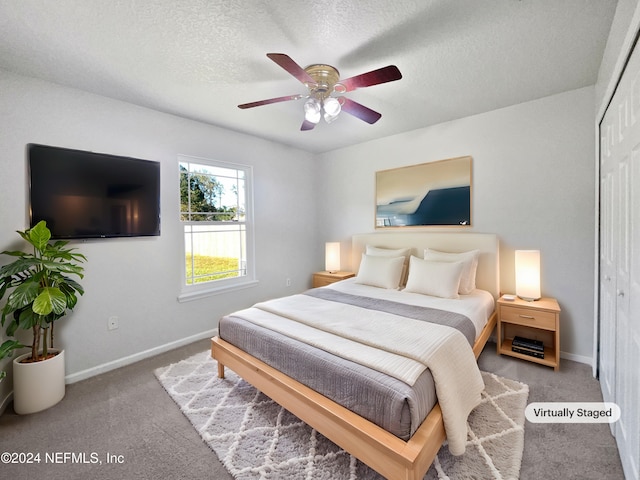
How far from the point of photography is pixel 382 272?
330cm

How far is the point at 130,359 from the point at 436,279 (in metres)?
3.23

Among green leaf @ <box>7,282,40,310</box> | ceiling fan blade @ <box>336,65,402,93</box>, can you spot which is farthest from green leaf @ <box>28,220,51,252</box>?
ceiling fan blade @ <box>336,65,402,93</box>

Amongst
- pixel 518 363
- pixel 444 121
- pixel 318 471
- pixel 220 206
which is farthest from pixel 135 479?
pixel 444 121

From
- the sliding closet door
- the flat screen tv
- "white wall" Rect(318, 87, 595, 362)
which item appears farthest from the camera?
"white wall" Rect(318, 87, 595, 362)

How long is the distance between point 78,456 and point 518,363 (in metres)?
3.51

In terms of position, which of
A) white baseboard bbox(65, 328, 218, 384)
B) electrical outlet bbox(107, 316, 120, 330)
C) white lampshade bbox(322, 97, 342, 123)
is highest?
white lampshade bbox(322, 97, 342, 123)

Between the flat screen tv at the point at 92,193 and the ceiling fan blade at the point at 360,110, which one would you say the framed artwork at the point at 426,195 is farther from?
the flat screen tv at the point at 92,193

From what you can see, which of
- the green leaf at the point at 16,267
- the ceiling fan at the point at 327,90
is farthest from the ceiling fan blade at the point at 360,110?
the green leaf at the point at 16,267

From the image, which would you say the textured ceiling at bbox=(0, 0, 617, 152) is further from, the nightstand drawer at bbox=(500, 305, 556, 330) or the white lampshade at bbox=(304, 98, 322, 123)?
the nightstand drawer at bbox=(500, 305, 556, 330)

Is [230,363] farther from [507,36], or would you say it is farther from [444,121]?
[444,121]

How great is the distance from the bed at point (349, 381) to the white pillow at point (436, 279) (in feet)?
0.26

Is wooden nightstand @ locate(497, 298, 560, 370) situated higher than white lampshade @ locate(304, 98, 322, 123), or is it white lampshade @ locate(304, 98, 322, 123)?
white lampshade @ locate(304, 98, 322, 123)

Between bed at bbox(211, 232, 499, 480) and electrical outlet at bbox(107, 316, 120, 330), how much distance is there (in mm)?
1106

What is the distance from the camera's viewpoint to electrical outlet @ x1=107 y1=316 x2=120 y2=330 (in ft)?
8.73
